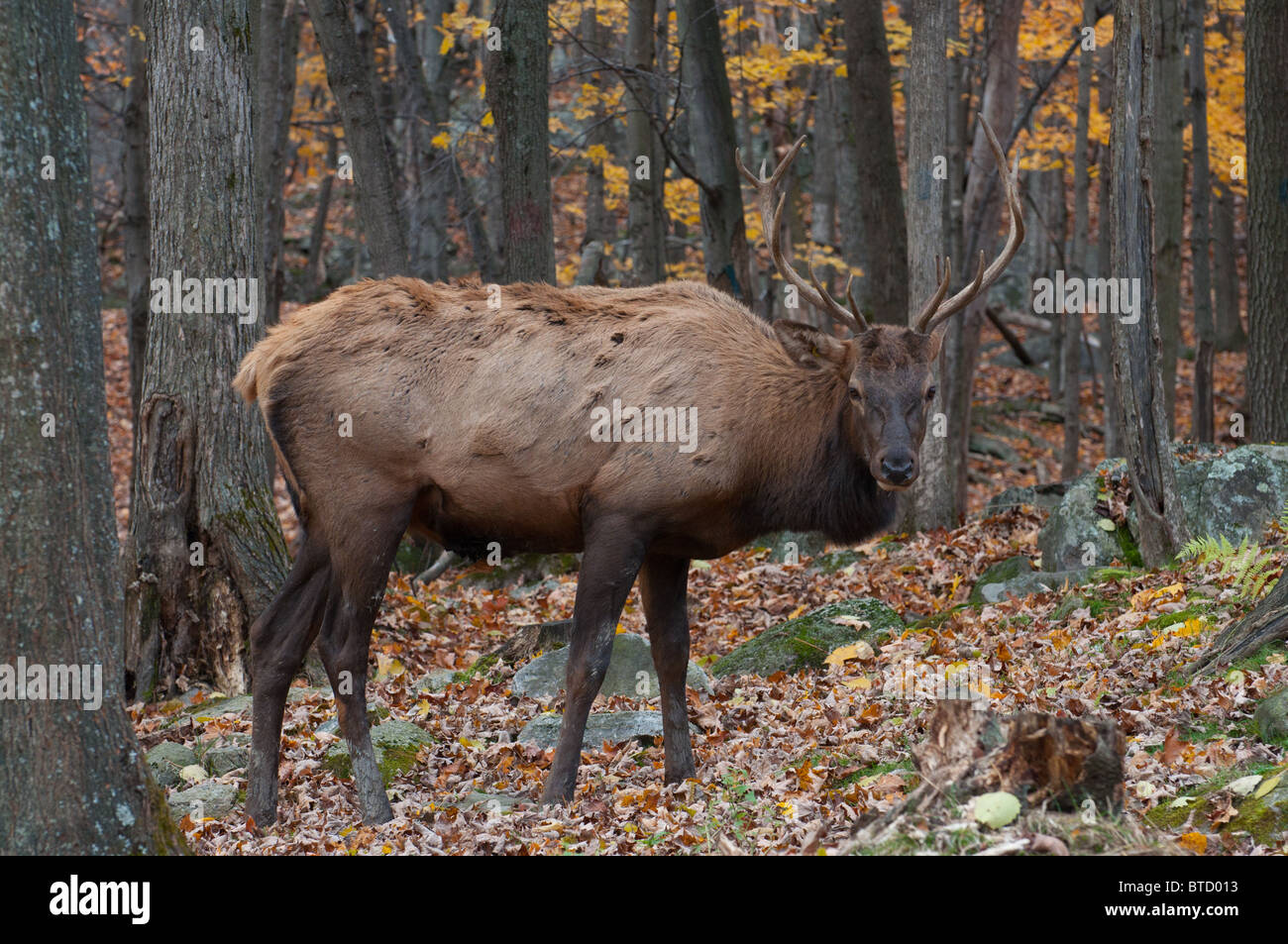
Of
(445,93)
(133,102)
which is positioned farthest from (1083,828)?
(445,93)

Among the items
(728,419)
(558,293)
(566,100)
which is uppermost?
(566,100)

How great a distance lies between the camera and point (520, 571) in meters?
12.4

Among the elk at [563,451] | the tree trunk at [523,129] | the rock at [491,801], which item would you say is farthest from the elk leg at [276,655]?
the tree trunk at [523,129]

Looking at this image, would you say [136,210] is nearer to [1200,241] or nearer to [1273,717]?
[1273,717]

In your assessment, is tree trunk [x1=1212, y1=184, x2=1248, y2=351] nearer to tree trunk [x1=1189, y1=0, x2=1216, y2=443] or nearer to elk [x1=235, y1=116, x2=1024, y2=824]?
tree trunk [x1=1189, y1=0, x2=1216, y2=443]

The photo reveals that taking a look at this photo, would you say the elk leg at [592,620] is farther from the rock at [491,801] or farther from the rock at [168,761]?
the rock at [168,761]

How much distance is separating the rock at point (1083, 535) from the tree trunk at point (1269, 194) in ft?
7.42

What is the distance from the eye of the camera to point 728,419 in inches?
270

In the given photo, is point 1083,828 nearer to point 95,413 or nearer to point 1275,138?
point 95,413

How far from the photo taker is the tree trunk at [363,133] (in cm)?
1259

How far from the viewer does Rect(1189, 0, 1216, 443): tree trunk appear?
56.5 ft

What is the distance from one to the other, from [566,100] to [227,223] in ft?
77.2

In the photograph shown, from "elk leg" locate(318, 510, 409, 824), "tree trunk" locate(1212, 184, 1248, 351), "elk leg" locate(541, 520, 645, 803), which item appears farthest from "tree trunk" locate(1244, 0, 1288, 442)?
"elk leg" locate(318, 510, 409, 824)

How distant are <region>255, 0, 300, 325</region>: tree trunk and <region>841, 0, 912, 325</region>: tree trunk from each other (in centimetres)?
633
